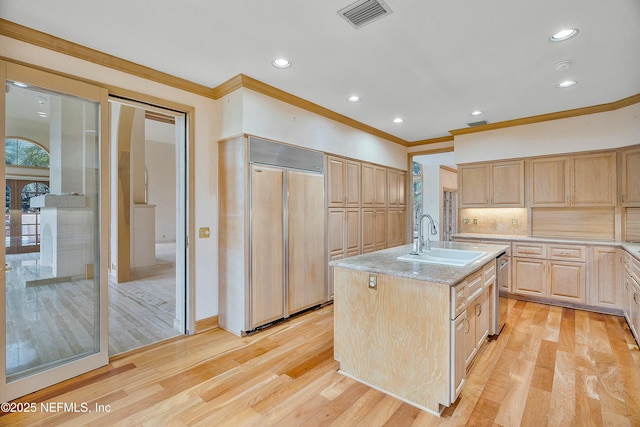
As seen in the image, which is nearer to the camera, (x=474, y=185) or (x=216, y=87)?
(x=216, y=87)

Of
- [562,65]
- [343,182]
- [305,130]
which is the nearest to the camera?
[562,65]

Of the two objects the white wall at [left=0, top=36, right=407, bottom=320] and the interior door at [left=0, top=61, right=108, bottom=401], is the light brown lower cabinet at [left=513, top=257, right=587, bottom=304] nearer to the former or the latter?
the white wall at [left=0, top=36, right=407, bottom=320]

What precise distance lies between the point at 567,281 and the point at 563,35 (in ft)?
10.5

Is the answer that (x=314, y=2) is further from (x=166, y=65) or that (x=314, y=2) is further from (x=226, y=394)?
(x=226, y=394)

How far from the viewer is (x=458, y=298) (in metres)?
2.03

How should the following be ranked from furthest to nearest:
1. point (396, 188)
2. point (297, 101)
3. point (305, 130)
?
point (396, 188), point (305, 130), point (297, 101)

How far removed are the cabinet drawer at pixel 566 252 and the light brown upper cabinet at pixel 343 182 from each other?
107 inches

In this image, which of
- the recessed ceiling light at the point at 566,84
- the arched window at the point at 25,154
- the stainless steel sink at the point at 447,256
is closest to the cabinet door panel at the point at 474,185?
the recessed ceiling light at the point at 566,84

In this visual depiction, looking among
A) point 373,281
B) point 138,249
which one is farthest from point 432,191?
point 138,249

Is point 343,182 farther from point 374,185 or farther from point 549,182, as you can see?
point 549,182

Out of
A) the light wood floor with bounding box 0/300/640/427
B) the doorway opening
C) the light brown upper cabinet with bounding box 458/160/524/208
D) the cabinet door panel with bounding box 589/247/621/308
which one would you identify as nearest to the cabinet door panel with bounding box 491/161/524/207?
the light brown upper cabinet with bounding box 458/160/524/208

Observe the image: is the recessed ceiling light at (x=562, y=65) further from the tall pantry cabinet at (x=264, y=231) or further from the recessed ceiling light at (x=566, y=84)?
the tall pantry cabinet at (x=264, y=231)

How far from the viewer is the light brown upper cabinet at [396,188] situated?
17.8 feet

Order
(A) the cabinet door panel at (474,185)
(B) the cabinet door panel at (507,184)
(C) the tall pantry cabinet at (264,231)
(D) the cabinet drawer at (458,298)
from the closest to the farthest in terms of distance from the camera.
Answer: (D) the cabinet drawer at (458,298) → (C) the tall pantry cabinet at (264,231) → (B) the cabinet door panel at (507,184) → (A) the cabinet door panel at (474,185)
